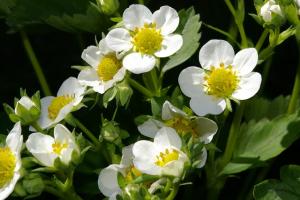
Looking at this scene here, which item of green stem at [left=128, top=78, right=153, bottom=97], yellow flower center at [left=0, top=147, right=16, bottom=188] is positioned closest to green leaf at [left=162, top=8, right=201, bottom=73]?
green stem at [left=128, top=78, right=153, bottom=97]

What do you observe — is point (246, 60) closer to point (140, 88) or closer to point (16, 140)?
point (140, 88)

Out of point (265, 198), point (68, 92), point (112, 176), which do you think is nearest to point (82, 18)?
point (68, 92)

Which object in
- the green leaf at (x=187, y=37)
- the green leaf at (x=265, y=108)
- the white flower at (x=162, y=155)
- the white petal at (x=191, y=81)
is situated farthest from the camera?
the green leaf at (x=265, y=108)

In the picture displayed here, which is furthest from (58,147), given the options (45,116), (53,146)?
(45,116)

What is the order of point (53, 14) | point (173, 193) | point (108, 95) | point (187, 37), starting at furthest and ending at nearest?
point (53, 14), point (187, 37), point (108, 95), point (173, 193)

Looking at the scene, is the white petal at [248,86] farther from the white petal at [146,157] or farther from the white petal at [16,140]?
the white petal at [16,140]

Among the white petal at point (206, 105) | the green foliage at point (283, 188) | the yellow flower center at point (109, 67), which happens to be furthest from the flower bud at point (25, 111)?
the green foliage at point (283, 188)
